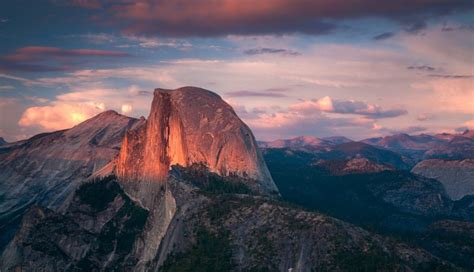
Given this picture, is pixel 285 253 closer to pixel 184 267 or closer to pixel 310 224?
pixel 310 224

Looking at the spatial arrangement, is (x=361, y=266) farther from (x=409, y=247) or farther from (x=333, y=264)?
(x=409, y=247)

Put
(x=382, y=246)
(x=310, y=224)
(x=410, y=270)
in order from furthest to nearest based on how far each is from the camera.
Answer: (x=310, y=224) < (x=382, y=246) < (x=410, y=270)

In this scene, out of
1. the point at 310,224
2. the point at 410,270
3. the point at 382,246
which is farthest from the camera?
the point at 310,224

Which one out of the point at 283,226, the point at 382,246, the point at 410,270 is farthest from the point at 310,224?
the point at 410,270

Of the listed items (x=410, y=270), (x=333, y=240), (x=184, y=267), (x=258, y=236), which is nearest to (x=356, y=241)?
(x=333, y=240)

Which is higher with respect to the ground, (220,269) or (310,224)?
(310,224)

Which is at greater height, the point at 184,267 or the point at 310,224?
the point at 310,224

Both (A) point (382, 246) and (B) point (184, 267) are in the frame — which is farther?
(B) point (184, 267)

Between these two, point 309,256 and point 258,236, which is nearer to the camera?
point 309,256
